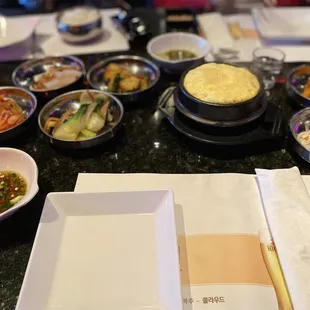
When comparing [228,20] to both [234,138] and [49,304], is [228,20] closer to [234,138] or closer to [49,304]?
[234,138]

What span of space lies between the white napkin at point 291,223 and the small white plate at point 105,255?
0.32 m

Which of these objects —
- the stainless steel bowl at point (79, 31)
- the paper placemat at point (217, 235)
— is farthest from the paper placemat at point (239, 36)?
the paper placemat at point (217, 235)

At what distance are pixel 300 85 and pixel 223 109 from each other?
671 mm

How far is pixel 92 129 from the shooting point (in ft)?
5.26

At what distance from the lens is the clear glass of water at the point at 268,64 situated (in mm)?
1971

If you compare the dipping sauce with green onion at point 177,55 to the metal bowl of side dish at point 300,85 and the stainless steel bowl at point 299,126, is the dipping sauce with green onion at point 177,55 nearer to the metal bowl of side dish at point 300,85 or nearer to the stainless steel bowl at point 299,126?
the metal bowl of side dish at point 300,85

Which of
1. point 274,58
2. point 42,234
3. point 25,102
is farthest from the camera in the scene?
point 274,58

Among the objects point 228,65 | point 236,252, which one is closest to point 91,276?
point 236,252

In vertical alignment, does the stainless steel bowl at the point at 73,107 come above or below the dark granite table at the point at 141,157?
above

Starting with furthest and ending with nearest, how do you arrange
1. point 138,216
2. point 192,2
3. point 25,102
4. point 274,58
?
1. point 192,2
2. point 274,58
3. point 25,102
4. point 138,216

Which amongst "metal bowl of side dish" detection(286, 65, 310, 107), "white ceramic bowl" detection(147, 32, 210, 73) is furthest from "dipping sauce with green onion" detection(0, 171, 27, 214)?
"metal bowl of side dish" detection(286, 65, 310, 107)

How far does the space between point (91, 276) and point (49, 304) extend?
5.6 inches

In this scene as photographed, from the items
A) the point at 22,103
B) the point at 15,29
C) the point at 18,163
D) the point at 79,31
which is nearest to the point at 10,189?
the point at 18,163

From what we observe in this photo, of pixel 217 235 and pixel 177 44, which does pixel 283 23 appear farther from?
pixel 217 235
